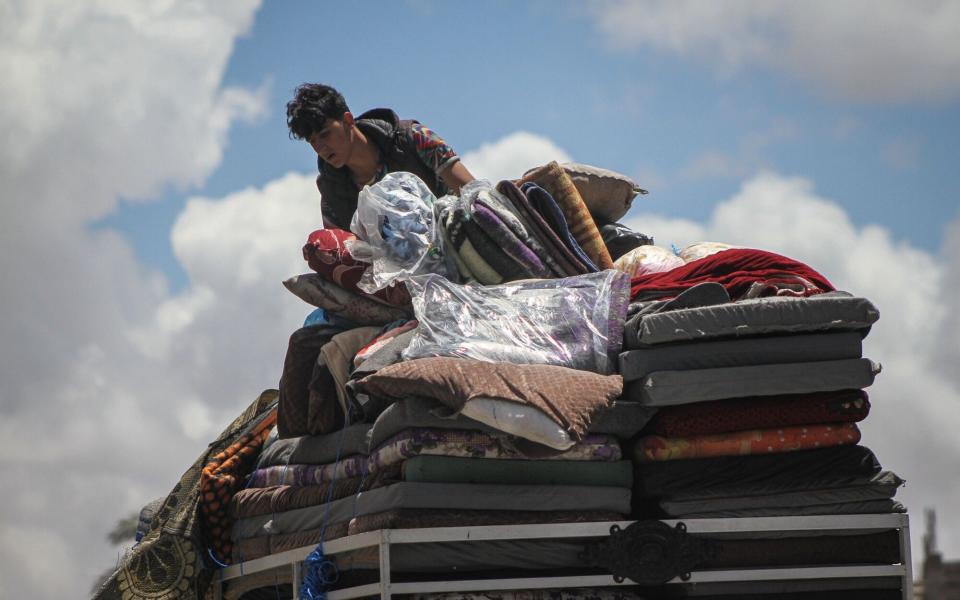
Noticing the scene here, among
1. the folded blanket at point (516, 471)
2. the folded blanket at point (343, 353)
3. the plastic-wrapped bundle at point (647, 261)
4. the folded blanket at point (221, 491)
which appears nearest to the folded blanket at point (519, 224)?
the plastic-wrapped bundle at point (647, 261)

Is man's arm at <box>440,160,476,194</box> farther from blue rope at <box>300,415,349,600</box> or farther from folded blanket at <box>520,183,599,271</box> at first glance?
blue rope at <box>300,415,349,600</box>

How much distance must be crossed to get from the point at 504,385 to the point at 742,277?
119cm

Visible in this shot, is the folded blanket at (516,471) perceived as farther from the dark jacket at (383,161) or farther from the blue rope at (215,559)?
the dark jacket at (383,161)

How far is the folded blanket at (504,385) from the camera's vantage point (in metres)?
4.27

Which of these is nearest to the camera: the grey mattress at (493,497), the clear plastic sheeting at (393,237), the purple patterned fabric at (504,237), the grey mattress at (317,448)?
the grey mattress at (493,497)

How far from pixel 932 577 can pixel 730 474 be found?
58.6 ft

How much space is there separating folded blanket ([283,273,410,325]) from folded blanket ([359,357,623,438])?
95cm

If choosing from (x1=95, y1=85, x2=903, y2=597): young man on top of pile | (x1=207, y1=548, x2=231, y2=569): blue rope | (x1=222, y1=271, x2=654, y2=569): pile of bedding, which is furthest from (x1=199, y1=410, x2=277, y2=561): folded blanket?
(x1=222, y1=271, x2=654, y2=569): pile of bedding

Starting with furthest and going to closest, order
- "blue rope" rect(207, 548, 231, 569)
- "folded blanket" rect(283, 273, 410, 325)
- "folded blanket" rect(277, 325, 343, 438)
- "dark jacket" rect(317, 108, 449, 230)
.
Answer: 1. "dark jacket" rect(317, 108, 449, 230)
2. "blue rope" rect(207, 548, 231, 569)
3. "folded blanket" rect(277, 325, 343, 438)
4. "folded blanket" rect(283, 273, 410, 325)

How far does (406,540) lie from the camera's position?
4.28m

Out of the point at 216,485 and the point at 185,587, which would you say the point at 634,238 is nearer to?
the point at 216,485

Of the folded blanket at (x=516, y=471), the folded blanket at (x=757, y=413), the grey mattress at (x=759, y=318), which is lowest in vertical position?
the folded blanket at (x=516, y=471)

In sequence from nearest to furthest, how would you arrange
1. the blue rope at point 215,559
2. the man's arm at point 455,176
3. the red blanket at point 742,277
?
the red blanket at point 742,277 → the blue rope at point 215,559 → the man's arm at point 455,176

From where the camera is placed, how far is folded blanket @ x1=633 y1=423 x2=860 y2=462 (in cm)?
458
